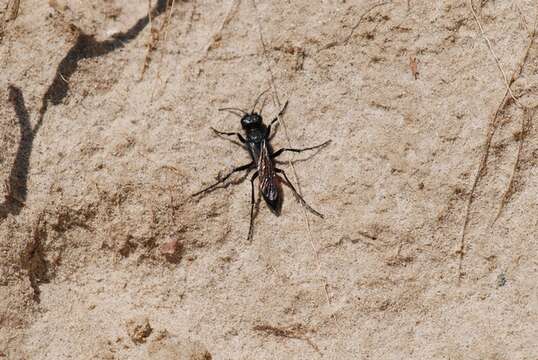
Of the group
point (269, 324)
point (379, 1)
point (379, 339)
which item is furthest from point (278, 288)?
point (379, 1)

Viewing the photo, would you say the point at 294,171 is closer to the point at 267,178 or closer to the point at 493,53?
the point at 267,178

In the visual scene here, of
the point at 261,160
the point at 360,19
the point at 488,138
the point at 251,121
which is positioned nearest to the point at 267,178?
the point at 261,160

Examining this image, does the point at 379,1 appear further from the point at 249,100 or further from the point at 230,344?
the point at 230,344

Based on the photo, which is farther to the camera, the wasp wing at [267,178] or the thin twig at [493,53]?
the wasp wing at [267,178]

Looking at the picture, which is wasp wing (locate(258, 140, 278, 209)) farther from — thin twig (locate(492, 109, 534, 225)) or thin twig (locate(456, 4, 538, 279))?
thin twig (locate(492, 109, 534, 225))

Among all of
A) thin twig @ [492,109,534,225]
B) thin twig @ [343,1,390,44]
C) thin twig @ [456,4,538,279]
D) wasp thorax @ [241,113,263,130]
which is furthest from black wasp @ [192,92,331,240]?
thin twig @ [492,109,534,225]

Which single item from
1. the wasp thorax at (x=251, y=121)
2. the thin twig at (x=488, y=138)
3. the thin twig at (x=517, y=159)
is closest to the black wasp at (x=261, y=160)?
the wasp thorax at (x=251, y=121)

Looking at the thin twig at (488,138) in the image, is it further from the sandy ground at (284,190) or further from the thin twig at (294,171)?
the thin twig at (294,171)
